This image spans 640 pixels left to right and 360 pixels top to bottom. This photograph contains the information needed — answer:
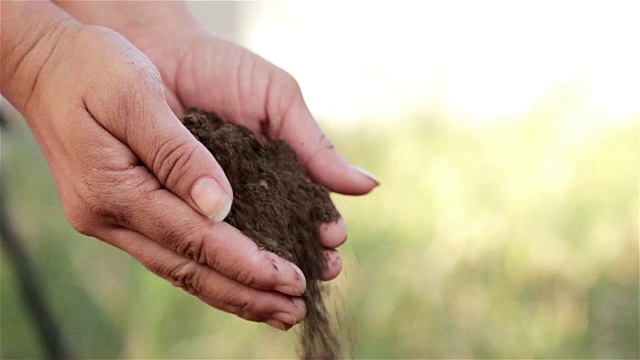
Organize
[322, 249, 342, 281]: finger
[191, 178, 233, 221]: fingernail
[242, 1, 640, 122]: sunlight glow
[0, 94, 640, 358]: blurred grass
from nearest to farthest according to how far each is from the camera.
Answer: [191, 178, 233, 221]: fingernail → [322, 249, 342, 281]: finger → [0, 94, 640, 358]: blurred grass → [242, 1, 640, 122]: sunlight glow

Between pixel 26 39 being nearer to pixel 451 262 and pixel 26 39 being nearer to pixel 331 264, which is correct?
pixel 331 264

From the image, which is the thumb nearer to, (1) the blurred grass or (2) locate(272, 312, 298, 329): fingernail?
(2) locate(272, 312, 298, 329): fingernail

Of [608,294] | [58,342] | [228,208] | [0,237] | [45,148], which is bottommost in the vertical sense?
[58,342]

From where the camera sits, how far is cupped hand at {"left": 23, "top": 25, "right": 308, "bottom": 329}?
1.08 m

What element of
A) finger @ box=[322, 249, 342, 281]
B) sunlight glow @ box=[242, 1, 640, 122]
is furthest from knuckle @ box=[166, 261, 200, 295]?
sunlight glow @ box=[242, 1, 640, 122]

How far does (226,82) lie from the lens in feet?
4.91

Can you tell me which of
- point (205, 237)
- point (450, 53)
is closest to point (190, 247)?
point (205, 237)

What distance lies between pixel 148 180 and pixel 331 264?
1.20 ft

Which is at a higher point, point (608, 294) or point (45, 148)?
point (45, 148)

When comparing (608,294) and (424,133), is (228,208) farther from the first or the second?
(424,133)

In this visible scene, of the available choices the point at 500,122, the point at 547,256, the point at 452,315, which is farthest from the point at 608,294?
the point at 500,122

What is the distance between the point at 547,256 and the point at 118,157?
1552mm

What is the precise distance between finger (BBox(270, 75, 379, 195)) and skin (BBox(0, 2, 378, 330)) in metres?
0.16

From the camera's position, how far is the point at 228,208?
3.53ft
